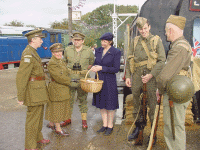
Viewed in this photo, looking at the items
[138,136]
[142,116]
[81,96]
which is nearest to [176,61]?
[142,116]

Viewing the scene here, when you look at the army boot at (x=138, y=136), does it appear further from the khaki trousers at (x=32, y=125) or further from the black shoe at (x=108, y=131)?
the khaki trousers at (x=32, y=125)

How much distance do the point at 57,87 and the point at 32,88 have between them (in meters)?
0.60

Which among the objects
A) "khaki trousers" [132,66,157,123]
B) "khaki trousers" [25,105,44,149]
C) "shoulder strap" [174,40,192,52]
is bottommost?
"khaki trousers" [25,105,44,149]

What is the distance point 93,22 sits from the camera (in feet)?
179

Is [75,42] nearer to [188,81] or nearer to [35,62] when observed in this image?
[35,62]

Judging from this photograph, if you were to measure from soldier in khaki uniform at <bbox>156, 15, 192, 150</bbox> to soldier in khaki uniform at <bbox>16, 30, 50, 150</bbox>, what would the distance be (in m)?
1.88

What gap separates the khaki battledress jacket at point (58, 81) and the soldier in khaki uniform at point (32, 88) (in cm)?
32

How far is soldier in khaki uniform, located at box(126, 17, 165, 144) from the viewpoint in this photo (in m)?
3.28

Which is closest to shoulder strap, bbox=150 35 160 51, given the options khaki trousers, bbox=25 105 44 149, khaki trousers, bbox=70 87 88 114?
khaki trousers, bbox=70 87 88 114

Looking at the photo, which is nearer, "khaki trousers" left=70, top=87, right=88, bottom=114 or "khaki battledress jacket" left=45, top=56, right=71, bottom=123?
"khaki battledress jacket" left=45, top=56, right=71, bottom=123

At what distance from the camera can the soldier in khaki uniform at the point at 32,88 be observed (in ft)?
10.2

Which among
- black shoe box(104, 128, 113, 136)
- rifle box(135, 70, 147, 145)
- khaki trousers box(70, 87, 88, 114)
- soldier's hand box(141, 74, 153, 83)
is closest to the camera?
soldier's hand box(141, 74, 153, 83)

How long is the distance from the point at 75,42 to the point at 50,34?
16.2 meters

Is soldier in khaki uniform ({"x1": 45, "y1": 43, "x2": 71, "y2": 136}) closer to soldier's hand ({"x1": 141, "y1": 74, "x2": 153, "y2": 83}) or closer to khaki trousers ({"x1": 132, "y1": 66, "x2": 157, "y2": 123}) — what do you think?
khaki trousers ({"x1": 132, "y1": 66, "x2": 157, "y2": 123})
